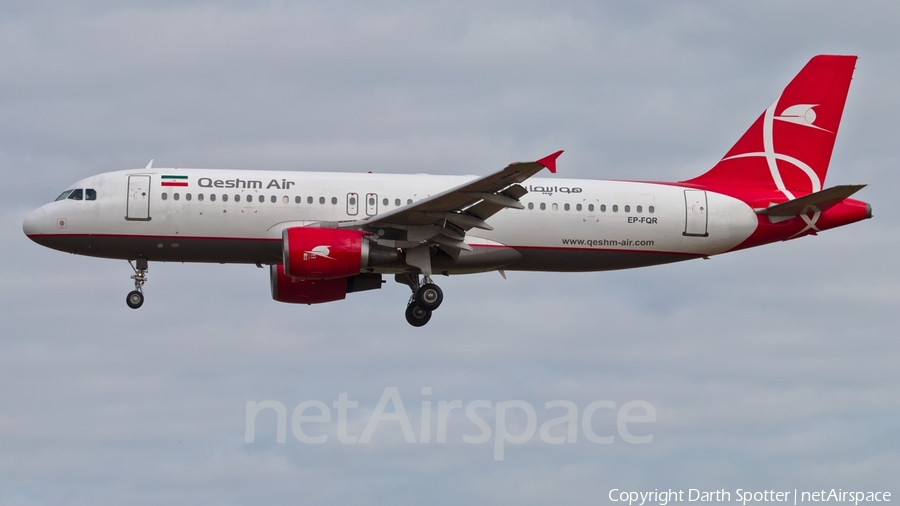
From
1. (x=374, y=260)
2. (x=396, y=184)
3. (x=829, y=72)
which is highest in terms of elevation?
(x=829, y=72)

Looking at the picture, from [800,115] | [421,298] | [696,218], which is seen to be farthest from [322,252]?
[800,115]

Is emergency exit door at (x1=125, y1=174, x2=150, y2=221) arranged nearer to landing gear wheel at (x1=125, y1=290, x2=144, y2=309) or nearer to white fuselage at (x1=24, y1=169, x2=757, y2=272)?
white fuselage at (x1=24, y1=169, x2=757, y2=272)

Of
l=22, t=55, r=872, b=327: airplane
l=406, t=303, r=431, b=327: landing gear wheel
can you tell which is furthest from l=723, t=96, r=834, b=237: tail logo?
l=406, t=303, r=431, b=327: landing gear wheel

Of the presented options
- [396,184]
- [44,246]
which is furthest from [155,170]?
[396,184]

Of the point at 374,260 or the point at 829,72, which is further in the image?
the point at 829,72

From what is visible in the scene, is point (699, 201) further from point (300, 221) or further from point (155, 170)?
point (155, 170)

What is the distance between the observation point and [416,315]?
39.2m

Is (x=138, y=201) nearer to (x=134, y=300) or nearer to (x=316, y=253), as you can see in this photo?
(x=134, y=300)

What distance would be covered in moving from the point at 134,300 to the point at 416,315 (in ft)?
27.4

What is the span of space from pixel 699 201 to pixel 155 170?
16.4 meters

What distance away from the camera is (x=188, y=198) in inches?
1491

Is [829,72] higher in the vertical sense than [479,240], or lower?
higher

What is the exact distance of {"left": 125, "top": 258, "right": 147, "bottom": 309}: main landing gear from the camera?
38812mm

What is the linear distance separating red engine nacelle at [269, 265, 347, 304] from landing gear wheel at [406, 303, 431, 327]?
249 centimetres
